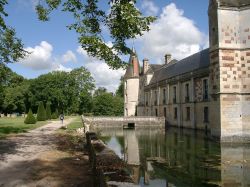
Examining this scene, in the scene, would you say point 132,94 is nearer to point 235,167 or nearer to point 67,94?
point 67,94

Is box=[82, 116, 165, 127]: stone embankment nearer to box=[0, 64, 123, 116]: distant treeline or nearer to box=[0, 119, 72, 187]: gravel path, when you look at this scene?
box=[0, 64, 123, 116]: distant treeline

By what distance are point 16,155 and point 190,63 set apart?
1031 inches

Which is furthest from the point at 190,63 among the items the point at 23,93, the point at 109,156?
the point at 23,93

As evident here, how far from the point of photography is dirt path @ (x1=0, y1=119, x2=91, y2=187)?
→ 6914mm

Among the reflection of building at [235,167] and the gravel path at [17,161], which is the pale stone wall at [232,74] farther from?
the gravel path at [17,161]

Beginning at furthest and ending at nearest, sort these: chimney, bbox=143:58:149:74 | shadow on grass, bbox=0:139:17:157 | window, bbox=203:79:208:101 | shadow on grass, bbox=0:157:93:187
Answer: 1. chimney, bbox=143:58:149:74
2. window, bbox=203:79:208:101
3. shadow on grass, bbox=0:139:17:157
4. shadow on grass, bbox=0:157:93:187

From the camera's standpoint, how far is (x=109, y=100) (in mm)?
59250

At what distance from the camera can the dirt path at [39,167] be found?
6914mm

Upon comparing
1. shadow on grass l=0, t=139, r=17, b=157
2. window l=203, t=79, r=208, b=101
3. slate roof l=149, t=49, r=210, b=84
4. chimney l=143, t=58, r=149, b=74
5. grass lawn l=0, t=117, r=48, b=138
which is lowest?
shadow on grass l=0, t=139, r=17, b=157

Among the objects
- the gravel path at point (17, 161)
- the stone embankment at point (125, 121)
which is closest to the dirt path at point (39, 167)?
the gravel path at point (17, 161)

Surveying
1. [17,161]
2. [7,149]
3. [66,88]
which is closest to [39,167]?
[17,161]

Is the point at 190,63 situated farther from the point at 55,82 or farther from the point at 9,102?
the point at 9,102

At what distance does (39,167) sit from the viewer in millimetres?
8477

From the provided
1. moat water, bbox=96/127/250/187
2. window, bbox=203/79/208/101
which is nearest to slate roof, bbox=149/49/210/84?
window, bbox=203/79/208/101
